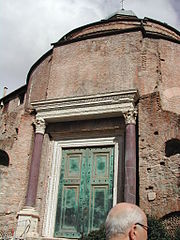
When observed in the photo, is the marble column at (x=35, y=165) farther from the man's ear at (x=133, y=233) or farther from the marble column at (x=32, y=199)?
the man's ear at (x=133, y=233)

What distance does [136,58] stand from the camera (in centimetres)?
1046

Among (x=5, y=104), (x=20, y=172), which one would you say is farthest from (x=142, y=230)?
(x=5, y=104)

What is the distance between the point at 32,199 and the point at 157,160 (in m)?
3.89

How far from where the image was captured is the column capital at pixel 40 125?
10.6 metres

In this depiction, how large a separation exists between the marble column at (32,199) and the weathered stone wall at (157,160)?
321 cm

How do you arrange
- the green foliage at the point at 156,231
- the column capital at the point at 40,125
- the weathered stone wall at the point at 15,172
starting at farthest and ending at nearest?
the column capital at the point at 40,125
the weathered stone wall at the point at 15,172
the green foliage at the point at 156,231

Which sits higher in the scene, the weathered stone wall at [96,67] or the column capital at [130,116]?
the weathered stone wall at [96,67]

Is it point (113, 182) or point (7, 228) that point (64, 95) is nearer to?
point (113, 182)

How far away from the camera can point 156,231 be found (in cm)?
731

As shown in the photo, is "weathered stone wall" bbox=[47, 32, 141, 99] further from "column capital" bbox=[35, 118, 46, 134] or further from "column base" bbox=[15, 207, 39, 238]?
"column base" bbox=[15, 207, 39, 238]

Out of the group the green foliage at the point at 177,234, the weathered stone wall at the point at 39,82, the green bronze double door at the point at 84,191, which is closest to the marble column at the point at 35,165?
the green bronze double door at the point at 84,191

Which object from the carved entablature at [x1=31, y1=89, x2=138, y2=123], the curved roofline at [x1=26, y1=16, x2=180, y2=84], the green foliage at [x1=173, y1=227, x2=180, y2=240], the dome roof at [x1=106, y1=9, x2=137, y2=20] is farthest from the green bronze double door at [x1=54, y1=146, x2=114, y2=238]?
the dome roof at [x1=106, y1=9, x2=137, y2=20]

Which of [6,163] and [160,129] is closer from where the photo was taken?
[160,129]

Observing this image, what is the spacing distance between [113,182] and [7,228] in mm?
3611
